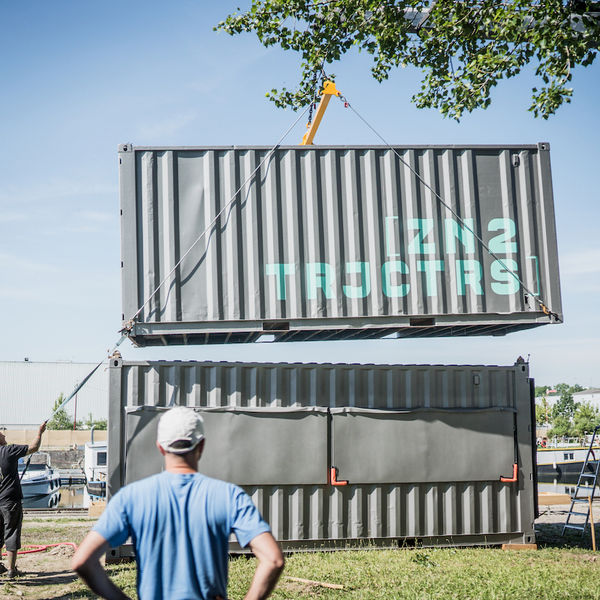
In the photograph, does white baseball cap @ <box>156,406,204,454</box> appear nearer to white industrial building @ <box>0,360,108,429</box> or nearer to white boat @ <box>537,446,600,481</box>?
white boat @ <box>537,446,600,481</box>

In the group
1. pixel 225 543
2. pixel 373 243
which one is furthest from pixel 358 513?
pixel 225 543

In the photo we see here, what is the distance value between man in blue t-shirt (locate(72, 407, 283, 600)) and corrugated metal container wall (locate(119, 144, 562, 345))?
256 inches

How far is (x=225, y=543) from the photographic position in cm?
286

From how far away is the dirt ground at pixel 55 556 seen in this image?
7668mm

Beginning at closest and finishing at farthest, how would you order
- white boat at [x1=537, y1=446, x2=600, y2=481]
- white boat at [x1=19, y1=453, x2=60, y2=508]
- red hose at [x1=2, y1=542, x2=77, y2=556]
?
red hose at [x1=2, y1=542, x2=77, y2=556]
white boat at [x1=19, y1=453, x2=60, y2=508]
white boat at [x1=537, y1=446, x2=600, y2=481]

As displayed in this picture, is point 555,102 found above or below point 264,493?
above

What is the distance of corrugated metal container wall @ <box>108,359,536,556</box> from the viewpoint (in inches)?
363

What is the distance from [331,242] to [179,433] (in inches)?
275

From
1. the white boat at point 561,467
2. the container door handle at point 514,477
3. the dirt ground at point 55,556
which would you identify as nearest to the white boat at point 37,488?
the dirt ground at point 55,556

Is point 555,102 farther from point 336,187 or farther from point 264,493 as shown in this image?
point 264,493

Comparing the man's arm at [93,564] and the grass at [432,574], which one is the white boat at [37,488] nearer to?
the grass at [432,574]

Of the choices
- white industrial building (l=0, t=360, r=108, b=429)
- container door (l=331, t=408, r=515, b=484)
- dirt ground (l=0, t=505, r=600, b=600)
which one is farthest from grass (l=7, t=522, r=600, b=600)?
white industrial building (l=0, t=360, r=108, b=429)

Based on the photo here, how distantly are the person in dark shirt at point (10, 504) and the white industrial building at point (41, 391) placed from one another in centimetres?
5617

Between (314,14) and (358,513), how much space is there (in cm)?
978
